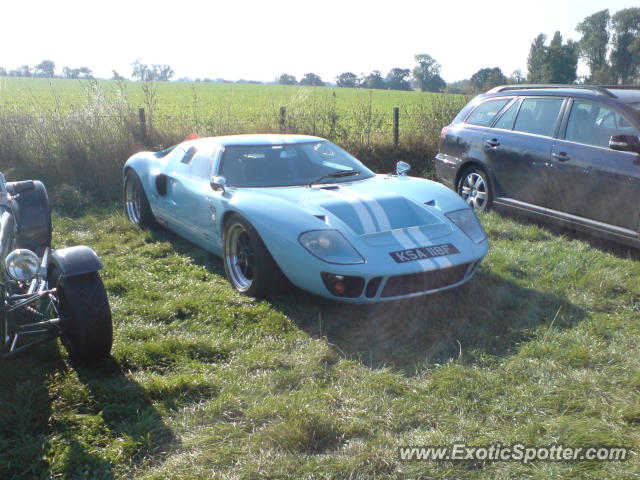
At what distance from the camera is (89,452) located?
2.68 metres

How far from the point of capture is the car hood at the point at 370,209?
13.8ft

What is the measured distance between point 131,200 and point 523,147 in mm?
4424

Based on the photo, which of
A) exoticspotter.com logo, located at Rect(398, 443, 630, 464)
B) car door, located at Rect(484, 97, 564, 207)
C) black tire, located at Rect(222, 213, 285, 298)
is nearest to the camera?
exoticspotter.com logo, located at Rect(398, 443, 630, 464)

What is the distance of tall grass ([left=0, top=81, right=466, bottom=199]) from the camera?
9.48m

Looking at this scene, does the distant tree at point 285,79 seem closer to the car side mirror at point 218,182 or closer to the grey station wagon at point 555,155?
the grey station wagon at point 555,155

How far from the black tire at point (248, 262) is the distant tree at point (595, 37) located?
4203 cm

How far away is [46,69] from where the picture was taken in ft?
44.4

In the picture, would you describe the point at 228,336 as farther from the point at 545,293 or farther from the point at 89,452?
the point at 545,293

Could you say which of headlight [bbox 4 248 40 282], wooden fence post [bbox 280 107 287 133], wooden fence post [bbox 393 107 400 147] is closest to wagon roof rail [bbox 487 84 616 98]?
wooden fence post [bbox 393 107 400 147]

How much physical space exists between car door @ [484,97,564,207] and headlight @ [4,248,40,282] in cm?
482

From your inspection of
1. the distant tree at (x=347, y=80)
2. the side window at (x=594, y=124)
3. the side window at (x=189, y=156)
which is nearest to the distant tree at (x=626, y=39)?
the distant tree at (x=347, y=80)

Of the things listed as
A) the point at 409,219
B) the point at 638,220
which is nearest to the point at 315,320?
the point at 409,219

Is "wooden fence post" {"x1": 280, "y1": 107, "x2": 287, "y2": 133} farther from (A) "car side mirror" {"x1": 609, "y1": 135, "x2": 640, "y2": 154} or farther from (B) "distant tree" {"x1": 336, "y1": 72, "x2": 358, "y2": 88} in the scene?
(A) "car side mirror" {"x1": 609, "y1": 135, "x2": 640, "y2": 154}

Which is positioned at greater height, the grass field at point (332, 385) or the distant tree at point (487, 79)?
the distant tree at point (487, 79)
